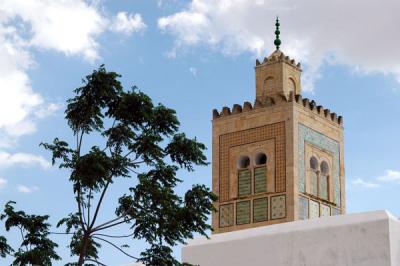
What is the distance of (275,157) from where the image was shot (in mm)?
21516

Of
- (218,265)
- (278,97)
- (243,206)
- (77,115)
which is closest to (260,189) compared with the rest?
(243,206)

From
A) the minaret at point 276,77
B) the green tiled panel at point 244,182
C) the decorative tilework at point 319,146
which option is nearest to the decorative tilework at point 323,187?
the decorative tilework at point 319,146

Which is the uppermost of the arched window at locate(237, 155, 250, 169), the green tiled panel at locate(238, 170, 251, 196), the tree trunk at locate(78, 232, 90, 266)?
the arched window at locate(237, 155, 250, 169)

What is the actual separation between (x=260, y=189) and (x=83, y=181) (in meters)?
12.6

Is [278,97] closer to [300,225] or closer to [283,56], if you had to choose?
[283,56]

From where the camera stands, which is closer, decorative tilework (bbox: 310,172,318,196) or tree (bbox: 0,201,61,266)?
tree (bbox: 0,201,61,266)

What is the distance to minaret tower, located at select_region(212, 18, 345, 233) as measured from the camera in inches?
840

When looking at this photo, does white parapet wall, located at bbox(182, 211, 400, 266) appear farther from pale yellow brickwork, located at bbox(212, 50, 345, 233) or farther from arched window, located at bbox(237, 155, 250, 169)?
arched window, located at bbox(237, 155, 250, 169)

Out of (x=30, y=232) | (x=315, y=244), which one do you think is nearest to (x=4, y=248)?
(x=30, y=232)

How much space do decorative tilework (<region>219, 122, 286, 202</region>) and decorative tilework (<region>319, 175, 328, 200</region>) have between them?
1.51m

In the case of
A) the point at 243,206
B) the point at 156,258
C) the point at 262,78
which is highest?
the point at 262,78

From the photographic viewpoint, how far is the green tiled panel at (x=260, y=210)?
2128 cm

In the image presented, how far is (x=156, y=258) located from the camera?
9562 mm

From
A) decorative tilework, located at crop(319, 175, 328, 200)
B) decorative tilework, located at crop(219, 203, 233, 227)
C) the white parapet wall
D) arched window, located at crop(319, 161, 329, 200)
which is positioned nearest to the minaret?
arched window, located at crop(319, 161, 329, 200)
